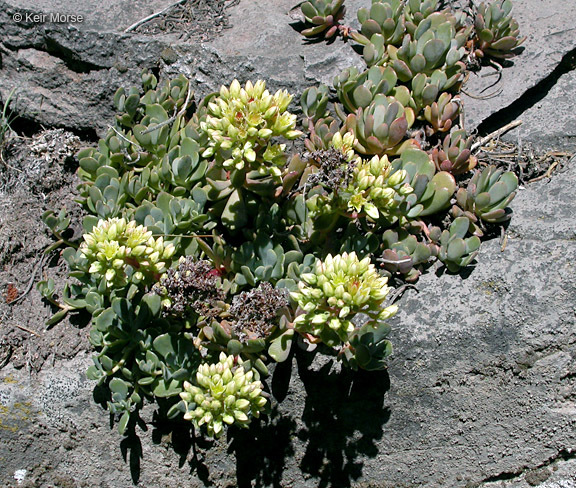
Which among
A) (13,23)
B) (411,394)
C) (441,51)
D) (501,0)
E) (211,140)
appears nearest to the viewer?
(211,140)

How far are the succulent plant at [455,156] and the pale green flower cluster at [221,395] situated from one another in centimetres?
163

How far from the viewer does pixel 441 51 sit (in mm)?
3498

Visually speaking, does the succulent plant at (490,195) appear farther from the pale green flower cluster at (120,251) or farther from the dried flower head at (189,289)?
the pale green flower cluster at (120,251)

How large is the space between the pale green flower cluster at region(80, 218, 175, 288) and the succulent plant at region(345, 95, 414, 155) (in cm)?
124

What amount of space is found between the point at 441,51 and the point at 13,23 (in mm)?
2881

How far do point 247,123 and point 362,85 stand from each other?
1.06 m

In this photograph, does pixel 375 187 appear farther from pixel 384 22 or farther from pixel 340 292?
pixel 384 22

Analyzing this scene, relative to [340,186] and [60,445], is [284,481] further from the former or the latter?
[340,186]

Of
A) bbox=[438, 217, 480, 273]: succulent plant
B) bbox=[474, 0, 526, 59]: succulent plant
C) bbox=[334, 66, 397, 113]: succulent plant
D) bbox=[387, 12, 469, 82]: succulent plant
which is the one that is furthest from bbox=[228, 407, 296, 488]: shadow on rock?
bbox=[474, 0, 526, 59]: succulent plant

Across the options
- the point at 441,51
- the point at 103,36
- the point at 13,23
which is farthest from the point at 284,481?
the point at 13,23

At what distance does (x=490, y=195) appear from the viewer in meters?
3.10

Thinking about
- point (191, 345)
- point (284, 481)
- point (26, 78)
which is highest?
point (26, 78)

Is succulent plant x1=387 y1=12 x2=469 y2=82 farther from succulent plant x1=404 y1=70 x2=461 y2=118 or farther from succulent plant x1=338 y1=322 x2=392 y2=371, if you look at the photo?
succulent plant x1=338 y1=322 x2=392 y2=371
